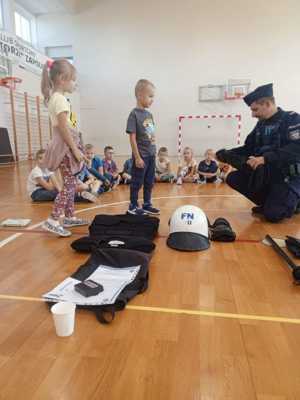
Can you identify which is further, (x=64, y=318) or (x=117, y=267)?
(x=117, y=267)

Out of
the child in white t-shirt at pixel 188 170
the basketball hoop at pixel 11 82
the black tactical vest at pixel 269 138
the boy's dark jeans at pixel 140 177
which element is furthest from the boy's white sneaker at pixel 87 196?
the basketball hoop at pixel 11 82

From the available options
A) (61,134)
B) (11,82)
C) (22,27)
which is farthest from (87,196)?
(22,27)

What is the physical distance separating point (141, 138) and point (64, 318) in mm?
2259

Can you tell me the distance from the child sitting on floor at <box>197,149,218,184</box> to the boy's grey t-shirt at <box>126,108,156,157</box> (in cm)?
295

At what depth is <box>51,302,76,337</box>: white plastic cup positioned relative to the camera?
3.81 feet

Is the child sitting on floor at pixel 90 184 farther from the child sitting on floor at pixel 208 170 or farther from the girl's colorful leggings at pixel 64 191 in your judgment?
the child sitting on floor at pixel 208 170

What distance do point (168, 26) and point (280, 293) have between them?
1380cm

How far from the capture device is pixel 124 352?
1102 mm

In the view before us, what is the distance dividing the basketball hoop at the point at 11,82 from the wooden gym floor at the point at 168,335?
29.3 feet

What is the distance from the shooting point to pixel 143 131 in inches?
120

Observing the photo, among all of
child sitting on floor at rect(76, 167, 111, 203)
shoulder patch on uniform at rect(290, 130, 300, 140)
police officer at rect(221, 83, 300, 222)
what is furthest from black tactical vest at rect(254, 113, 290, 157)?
child sitting on floor at rect(76, 167, 111, 203)

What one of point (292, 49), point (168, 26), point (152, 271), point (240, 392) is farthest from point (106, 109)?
point (240, 392)

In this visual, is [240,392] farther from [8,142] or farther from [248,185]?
[8,142]

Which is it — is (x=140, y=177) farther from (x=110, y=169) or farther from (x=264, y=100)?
(x=110, y=169)
